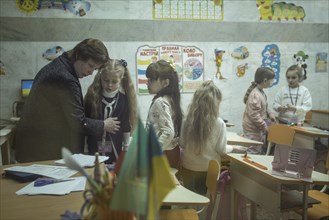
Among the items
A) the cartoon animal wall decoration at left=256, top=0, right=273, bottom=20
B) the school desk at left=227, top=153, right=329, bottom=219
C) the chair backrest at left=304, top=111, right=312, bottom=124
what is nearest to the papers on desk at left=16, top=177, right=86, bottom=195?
the school desk at left=227, top=153, right=329, bottom=219

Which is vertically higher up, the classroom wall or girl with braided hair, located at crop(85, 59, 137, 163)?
the classroom wall

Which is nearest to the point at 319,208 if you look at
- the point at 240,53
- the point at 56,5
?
the point at 240,53

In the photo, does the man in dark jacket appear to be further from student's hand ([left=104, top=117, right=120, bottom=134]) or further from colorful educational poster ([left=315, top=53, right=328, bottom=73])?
colorful educational poster ([left=315, top=53, right=328, bottom=73])

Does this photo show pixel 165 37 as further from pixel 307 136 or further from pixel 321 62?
pixel 321 62

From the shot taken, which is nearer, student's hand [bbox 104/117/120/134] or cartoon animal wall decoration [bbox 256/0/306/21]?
student's hand [bbox 104/117/120/134]

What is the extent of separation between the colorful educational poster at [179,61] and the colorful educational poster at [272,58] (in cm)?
104

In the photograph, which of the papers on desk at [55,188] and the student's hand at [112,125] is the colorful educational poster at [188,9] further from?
the papers on desk at [55,188]

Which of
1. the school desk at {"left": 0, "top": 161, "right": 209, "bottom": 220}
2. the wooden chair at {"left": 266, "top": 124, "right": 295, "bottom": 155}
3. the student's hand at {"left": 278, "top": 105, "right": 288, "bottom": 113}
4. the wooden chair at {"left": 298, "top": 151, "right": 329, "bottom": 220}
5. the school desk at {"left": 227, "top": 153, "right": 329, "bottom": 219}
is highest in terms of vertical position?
the student's hand at {"left": 278, "top": 105, "right": 288, "bottom": 113}

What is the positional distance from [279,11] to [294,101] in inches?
57.6

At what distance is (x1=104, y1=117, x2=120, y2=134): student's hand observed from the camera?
7.74ft

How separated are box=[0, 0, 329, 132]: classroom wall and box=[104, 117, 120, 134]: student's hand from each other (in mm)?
1434

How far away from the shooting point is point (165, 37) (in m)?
4.53

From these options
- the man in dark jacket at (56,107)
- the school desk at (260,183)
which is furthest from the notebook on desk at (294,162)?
the man in dark jacket at (56,107)

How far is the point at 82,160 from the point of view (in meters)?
1.81
